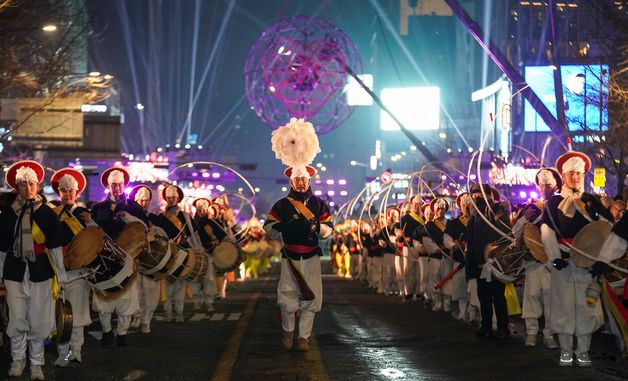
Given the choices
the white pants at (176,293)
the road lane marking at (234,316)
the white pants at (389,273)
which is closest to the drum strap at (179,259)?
the white pants at (176,293)

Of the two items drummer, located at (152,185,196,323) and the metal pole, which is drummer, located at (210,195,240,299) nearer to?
drummer, located at (152,185,196,323)

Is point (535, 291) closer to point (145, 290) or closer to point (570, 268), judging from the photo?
point (570, 268)

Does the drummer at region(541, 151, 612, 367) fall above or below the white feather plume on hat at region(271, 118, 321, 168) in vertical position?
below

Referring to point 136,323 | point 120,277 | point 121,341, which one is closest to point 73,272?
point 120,277

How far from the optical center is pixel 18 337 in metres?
11.7

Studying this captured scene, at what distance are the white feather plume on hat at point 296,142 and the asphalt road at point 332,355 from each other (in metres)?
2.25

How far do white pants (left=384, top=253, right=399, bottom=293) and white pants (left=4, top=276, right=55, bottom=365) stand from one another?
60.4 ft

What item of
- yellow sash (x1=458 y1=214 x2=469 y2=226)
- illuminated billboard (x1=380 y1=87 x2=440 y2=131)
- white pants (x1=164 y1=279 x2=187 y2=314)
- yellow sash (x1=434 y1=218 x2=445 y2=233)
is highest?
illuminated billboard (x1=380 y1=87 x2=440 y2=131)

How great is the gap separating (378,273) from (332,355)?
1877 centimetres

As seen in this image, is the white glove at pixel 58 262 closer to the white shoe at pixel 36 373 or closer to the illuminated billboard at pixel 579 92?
the white shoe at pixel 36 373

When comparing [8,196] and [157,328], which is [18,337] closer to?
[8,196]

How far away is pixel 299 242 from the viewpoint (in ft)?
48.5

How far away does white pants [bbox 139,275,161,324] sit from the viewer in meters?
17.2

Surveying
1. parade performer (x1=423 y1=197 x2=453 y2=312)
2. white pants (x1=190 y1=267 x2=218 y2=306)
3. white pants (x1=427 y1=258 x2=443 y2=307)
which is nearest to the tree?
parade performer (x1=423 y1=197 x2=453 y2=312)
